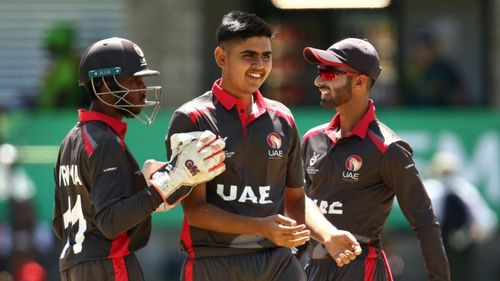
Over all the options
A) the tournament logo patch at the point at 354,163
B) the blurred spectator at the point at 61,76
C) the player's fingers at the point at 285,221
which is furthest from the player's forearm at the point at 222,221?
the blurred spectator at the point at 61,76

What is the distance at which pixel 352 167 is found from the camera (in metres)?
6.98

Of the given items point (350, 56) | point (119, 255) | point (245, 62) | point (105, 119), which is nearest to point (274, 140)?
point (245, 62)

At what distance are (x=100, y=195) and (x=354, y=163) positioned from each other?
4.65ft

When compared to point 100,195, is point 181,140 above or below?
above

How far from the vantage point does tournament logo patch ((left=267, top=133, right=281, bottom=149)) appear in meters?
6.62

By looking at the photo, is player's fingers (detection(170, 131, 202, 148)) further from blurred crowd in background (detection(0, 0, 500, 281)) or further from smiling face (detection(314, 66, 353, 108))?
blurred crowd in background (detection(0, 0, 500, 281))

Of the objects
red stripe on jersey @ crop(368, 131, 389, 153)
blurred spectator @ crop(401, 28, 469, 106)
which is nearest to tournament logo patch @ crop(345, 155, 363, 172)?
red stripe on jersey @ crop(368, 131, 389, 153)

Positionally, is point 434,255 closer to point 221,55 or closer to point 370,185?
point 370,185

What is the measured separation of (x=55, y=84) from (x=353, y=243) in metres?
9.00

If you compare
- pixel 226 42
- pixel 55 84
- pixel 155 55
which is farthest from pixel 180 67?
pixel 226 42

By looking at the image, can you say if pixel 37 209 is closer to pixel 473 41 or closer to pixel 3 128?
pixel 3 128

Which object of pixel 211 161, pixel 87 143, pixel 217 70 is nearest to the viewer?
pixel 211 161

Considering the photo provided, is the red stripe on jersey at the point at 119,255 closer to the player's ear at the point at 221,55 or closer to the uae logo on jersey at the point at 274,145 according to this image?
the uae logo on jersey at the point at 274,145

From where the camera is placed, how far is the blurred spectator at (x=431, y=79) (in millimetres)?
15211
